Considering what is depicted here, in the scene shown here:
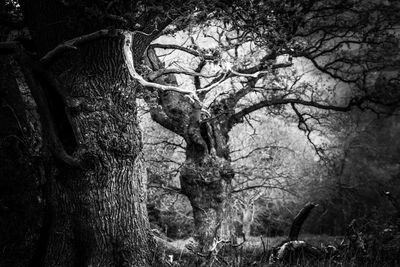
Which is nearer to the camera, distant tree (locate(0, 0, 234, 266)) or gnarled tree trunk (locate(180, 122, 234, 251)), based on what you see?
distant tree (locate(0, 0, 234, 266))

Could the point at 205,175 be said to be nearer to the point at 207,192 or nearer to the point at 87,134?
the point at 207,192

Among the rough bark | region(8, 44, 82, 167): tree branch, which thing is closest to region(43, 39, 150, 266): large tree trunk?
region(8, 44, 82, 167): tree branch

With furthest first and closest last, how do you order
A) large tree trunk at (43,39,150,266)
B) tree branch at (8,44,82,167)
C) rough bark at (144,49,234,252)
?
Result: 1. rough bark at (144,49,234,252)
2. large tree trunk at (43,39,150,266)
3. tree branch at (8,44,82,167)

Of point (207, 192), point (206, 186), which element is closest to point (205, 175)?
point (206, 186)

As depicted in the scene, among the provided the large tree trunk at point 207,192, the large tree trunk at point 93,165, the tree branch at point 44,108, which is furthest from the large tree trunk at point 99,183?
the large tree trunk at point 207,192

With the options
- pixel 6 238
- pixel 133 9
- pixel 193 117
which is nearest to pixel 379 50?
pixel 193 117

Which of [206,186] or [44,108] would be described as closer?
[44,108]

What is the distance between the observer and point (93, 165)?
5941 mm

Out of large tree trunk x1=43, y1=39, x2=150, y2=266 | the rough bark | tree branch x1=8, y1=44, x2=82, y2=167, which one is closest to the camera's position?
tree branch x1=8, y1=44, x2=82, y2=167

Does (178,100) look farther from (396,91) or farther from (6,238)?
(6,238)

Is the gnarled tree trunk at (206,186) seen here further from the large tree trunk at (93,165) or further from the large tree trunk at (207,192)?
the large tree trunk at (93,165)

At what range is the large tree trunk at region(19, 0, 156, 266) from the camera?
232 inches

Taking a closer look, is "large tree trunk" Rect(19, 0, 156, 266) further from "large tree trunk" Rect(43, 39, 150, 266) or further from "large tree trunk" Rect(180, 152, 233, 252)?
"large tree trunk" Rect(180, 152, 233, 252)

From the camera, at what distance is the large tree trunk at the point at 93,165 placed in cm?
589
